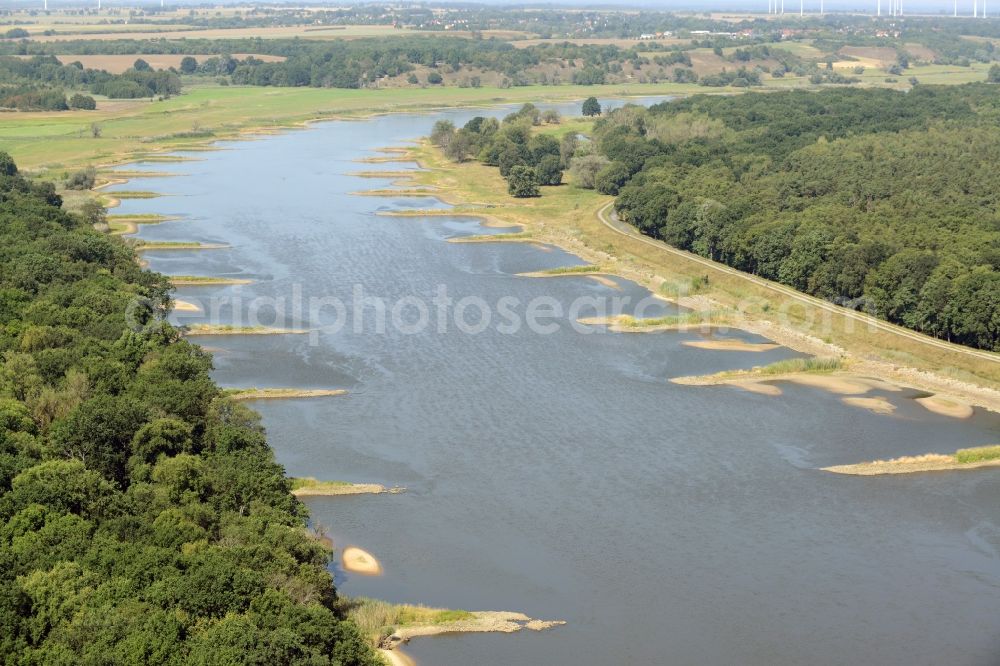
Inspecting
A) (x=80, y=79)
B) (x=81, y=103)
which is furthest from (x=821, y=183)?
(x=80, y=79)

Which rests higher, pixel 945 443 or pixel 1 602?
pixel 1 602

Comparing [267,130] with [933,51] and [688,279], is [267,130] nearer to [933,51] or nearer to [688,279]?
[688,279]

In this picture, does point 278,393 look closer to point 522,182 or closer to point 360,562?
point 360,562

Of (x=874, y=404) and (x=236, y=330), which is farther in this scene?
(x=236, y=330)

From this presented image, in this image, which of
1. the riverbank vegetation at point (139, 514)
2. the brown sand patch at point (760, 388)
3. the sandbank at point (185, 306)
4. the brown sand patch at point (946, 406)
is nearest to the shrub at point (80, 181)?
the sandbank at point (185, 306)

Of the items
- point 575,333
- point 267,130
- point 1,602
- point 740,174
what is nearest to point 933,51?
point 267,130

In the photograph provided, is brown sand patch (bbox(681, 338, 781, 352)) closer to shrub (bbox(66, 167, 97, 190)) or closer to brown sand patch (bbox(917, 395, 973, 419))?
brown sand patch (bbox(917, 395, 973, 419))
